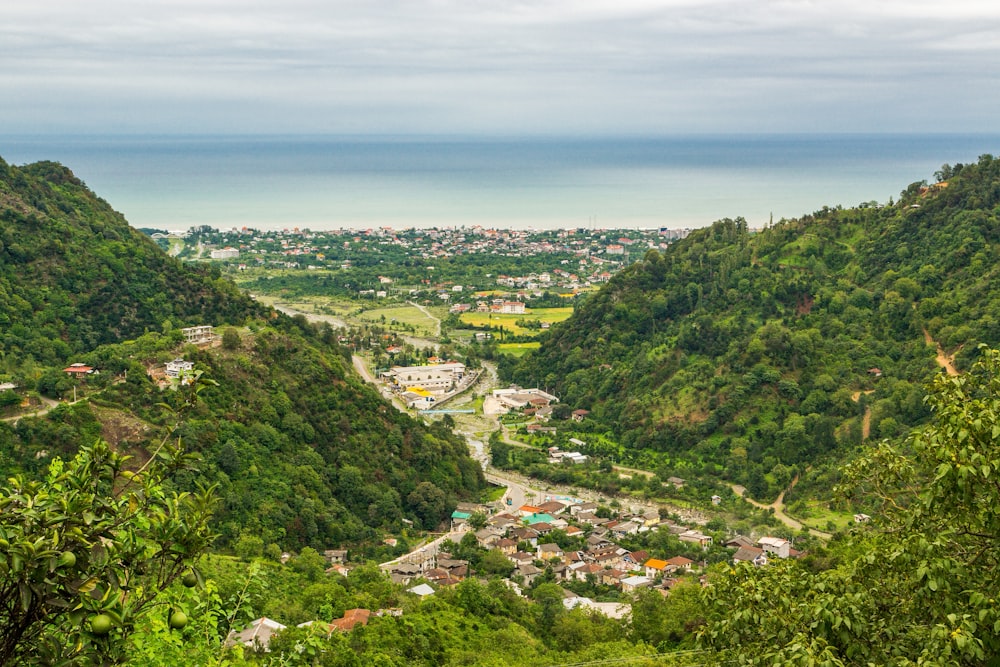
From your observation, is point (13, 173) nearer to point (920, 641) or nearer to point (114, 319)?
point (114, 319)

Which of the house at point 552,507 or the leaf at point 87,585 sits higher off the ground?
the leaf at point 87,585

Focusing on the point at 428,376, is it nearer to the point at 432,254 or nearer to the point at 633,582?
the point at 633,582

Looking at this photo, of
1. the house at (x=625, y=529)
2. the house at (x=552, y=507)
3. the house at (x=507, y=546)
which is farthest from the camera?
the house at (x=552, y=507)

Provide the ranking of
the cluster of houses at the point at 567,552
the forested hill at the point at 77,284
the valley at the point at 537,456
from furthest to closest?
the forested hill at the point at 77,284
the cluster of houses at the point at 567,552
the valley at the point at 537,456

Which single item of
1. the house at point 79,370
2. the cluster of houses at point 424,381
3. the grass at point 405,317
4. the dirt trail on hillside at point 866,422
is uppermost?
the house at point 79,370

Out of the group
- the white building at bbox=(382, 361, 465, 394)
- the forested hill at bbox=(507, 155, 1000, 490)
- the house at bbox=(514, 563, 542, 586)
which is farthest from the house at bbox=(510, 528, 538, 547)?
the white building at bbox=(382, 361, 465, 394)

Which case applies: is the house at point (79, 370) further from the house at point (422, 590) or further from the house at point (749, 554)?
the house at point (749, 554)

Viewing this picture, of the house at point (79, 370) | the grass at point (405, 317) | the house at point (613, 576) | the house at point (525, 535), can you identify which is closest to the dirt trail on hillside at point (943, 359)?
the house at point (613, 576)

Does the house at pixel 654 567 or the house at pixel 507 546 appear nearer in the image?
the house at pixel 654 567
